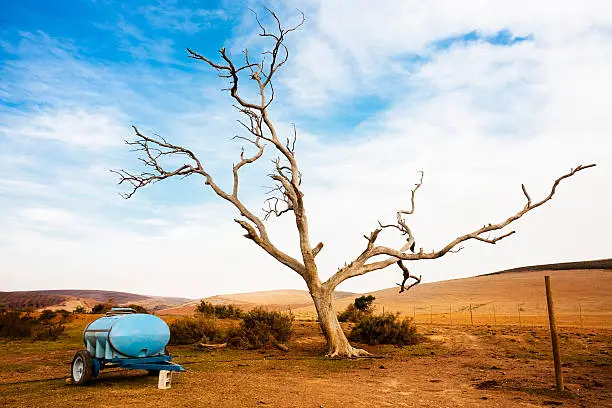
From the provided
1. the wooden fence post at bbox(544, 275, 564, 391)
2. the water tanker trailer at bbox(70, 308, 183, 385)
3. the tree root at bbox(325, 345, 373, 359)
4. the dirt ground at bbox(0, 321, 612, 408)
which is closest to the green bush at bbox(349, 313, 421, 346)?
the dirt ground at bbox(0, 321, 612, 408)

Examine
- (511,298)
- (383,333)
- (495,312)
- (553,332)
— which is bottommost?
(383,333)

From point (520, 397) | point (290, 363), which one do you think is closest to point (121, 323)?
point (290, 363)

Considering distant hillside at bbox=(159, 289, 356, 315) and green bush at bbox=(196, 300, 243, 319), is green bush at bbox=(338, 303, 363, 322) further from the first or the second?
distant hillside at bbox=(159, 289, 356, 315)

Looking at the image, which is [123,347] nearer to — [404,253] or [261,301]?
[404,253]

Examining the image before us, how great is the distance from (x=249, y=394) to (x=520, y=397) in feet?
16.5

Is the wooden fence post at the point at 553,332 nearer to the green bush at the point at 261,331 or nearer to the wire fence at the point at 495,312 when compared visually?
the green bush at the point at 261,331

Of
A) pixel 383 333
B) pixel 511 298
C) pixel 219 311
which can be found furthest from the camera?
pixel 511 298

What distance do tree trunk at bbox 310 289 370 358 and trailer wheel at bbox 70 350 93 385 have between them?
7035 mm

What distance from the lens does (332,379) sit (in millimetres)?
11117

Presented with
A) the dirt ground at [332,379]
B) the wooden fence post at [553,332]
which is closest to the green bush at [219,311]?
the dirt ground at [332,379]

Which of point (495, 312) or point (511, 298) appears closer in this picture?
point (495, 312)

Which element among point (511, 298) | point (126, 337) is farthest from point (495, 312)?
point (126, 337)

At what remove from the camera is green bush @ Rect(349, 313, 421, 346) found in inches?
744

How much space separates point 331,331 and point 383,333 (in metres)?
4.89
